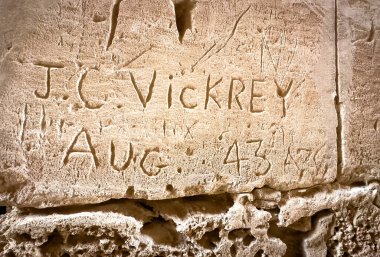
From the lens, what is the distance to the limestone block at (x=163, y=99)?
5.40ft

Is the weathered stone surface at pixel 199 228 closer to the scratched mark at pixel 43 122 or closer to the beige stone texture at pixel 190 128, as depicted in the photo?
the beige stone texture at pixel 190 128

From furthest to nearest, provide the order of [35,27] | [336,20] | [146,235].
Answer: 1. [336,20]
2. [146,235]
3. [35,27]

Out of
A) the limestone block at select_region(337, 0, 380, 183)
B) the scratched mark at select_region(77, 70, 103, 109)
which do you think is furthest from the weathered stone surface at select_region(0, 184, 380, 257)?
the scratched mark at select_region(77, 70, 103, 109)

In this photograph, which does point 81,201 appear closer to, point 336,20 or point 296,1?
point 296,1

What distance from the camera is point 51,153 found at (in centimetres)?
166

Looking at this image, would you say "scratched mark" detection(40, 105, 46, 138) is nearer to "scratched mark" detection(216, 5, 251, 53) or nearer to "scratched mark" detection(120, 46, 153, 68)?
"scratched mark" detection(120, 46, 153, 68)

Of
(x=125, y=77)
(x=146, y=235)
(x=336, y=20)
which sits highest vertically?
(x=336, y=20)

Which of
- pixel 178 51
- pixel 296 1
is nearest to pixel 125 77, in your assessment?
pixel 178 51

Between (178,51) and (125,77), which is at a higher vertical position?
(178,51)

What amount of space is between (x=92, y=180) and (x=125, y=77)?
516mm

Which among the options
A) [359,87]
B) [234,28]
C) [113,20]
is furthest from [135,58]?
[359,87]

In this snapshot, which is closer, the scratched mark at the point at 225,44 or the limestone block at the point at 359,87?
the scratched mark at the point at 225,44

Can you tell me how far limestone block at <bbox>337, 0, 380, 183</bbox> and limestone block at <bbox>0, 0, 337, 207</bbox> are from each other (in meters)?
0.09

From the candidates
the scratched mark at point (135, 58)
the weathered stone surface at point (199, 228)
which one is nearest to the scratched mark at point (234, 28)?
the scratched mark at point (135, 58)
